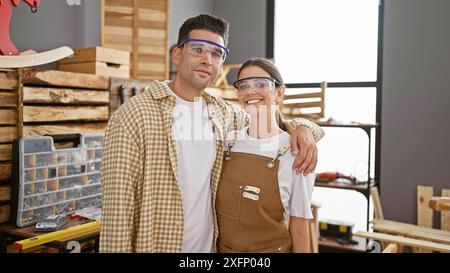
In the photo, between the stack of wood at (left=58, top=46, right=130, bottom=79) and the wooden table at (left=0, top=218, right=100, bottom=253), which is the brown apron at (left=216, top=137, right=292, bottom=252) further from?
the stack of wood at (left=58, top=46, right=130, bottom=79)

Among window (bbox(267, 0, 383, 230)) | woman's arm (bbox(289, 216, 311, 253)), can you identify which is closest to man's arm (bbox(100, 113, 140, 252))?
woman's arm (bbox(289, 216, 311, 253))

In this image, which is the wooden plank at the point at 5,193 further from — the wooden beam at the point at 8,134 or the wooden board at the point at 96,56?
the wooden board at the point at 96,56

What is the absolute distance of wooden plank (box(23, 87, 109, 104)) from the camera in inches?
85.7

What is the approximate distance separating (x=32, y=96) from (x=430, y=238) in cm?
295

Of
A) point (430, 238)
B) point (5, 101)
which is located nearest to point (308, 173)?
point (5, 101)

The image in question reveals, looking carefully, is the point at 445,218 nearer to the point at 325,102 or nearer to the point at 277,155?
the point at 325,102

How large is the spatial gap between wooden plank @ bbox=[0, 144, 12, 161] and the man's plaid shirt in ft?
3.40

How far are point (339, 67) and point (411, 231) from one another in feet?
5.88

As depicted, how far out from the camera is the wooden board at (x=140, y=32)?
3.08 meters

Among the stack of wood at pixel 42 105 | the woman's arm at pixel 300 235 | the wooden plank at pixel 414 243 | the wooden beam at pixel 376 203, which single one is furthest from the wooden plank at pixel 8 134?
the wooden beam at pixel 376 203

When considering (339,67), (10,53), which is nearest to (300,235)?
(10,53)

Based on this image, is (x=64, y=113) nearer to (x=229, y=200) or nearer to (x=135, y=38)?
(x=135, y=38)

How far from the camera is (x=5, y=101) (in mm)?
2105

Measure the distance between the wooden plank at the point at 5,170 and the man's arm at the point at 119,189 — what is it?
1.07 m
